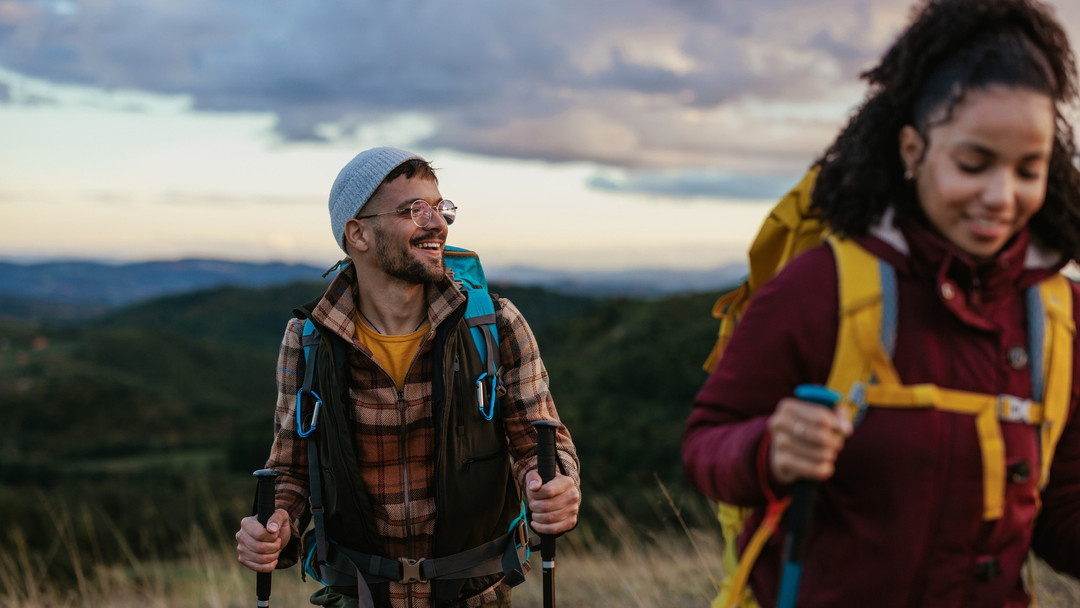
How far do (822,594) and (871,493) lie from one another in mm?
220

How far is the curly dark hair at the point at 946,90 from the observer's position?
5.25ft

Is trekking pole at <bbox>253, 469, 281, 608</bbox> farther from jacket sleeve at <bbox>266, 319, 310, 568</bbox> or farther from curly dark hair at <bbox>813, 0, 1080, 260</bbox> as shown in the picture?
curly dark hair at <bbox>813, 0, 1080, 260</bbox>

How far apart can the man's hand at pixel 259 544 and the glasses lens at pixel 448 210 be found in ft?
4.32

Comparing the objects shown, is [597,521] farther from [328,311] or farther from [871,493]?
[871,493]

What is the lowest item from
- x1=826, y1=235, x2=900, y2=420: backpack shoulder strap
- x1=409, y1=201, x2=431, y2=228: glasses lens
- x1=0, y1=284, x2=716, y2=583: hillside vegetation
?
x1=0, y1=284, x2=716, y2=583: hillside vegetation

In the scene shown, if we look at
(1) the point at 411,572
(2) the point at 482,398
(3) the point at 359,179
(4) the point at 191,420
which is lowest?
(4) the point at 191,420

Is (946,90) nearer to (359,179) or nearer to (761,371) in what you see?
(761,371)

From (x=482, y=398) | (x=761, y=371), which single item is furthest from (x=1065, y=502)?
(x=482, y=398)

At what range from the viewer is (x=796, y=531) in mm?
1580

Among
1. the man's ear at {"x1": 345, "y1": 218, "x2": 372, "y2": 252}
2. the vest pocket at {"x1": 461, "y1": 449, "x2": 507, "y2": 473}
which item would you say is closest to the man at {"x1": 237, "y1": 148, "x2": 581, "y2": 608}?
the vest pocket at {"x1": 461, "y1": 449, "x2": 507, "y2": 473}

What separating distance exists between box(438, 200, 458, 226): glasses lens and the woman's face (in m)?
2.15

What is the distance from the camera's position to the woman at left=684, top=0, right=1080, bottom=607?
61.9 inches

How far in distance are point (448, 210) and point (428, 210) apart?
0.29 ft

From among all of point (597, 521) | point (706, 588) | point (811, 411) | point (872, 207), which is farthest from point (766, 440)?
point (597, 521)
